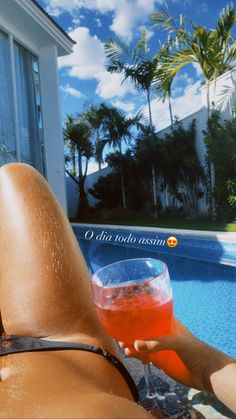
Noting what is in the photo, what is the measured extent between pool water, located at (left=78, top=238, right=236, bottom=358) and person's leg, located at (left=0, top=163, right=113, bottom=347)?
2406 millimetres

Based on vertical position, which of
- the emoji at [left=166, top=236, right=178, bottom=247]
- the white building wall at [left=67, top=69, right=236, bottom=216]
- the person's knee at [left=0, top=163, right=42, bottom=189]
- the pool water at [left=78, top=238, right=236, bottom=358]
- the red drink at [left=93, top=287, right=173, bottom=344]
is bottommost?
the pool water at [left=78, top=238, right=236, bottom=358]

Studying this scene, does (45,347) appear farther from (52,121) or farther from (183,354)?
(52,121)

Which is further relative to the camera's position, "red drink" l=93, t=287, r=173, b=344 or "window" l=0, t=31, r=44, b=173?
"window" l=0, t=31, r=44, b=173

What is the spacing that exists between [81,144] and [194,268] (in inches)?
493

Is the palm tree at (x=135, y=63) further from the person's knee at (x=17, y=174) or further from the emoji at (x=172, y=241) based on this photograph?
the person's knee at (x=17, y=174)

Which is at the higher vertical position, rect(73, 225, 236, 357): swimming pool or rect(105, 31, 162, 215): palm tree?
rect(105, 31, 162, 215): palm tree

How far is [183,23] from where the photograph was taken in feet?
35.5

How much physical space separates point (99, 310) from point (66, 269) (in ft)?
0.87

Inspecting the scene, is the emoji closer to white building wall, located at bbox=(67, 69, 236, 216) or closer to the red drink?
white building wall, located at bbox=(67, 69, 236, 216)

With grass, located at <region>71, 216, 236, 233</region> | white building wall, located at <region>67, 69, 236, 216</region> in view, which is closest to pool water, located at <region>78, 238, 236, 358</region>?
grass, located at <region>71, 216, 236, 233</region>

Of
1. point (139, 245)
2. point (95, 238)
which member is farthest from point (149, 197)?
point (139, 245)

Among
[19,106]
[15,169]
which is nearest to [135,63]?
[19,106]

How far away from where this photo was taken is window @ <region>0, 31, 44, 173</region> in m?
7.33

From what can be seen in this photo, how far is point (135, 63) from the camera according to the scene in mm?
13242
